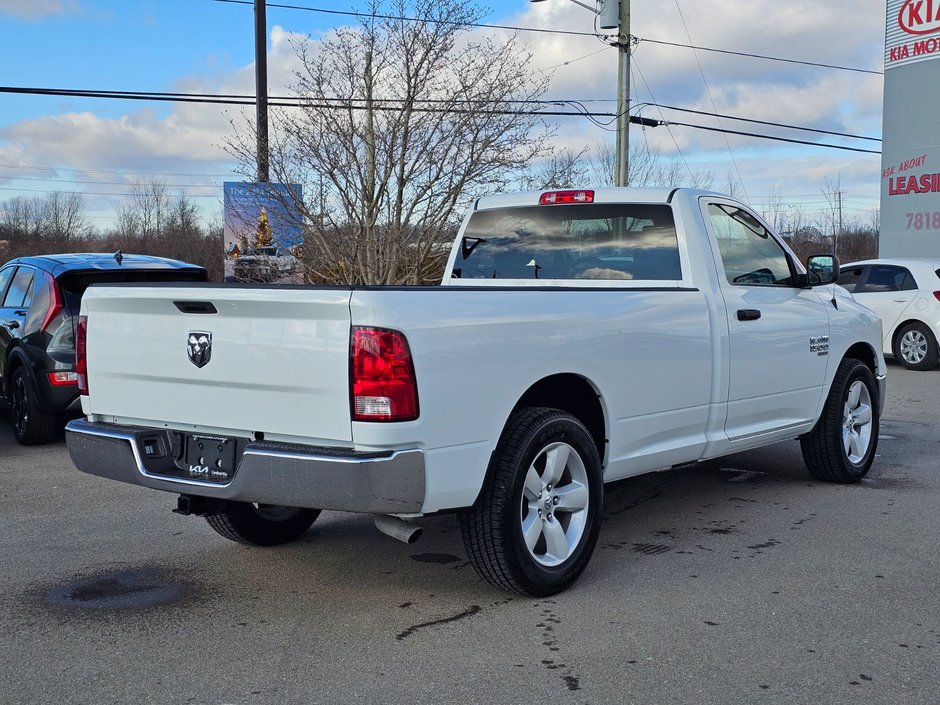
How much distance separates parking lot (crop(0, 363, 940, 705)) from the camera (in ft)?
12.1

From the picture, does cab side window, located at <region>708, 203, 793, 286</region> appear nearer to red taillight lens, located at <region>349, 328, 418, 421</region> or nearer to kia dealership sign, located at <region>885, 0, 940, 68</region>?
red taillight lens, located at <region>349, 328, 418, 421</region>

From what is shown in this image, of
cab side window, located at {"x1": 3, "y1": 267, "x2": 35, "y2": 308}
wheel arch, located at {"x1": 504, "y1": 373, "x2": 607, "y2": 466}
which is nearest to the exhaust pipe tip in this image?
wheel arch, located at {"x1": 504, "y1": 373, "x2": 607, "y2": 466}

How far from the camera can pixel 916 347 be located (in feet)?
49.1

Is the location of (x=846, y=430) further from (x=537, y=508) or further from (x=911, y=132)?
(x=911, y=132)

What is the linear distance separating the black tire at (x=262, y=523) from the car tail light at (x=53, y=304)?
390 centimetres

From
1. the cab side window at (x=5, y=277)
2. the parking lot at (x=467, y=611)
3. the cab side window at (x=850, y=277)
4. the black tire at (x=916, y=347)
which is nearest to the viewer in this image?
the parking lot at (x=467, y=611)

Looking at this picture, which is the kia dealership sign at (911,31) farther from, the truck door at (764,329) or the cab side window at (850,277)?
the truck door at (764,329)

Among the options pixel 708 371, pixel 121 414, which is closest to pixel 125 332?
pixel 121 414

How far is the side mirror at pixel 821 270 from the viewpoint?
6641mm

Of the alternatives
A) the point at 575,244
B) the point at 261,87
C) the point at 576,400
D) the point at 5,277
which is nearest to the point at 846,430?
the point at 575,244

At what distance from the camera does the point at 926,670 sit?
3.77 metres

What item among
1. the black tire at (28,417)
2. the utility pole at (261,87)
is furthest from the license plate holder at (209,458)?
the utility pole at (261,87)

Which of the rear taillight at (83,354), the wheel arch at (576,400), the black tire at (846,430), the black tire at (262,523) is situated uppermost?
the rear taillight at (83,354)

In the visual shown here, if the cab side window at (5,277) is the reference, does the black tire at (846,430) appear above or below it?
below
